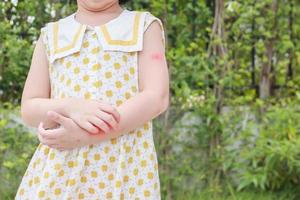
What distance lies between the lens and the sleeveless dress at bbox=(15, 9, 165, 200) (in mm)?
1645

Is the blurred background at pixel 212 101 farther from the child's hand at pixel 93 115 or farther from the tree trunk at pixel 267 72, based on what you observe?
the child's hand at pixel 93 115

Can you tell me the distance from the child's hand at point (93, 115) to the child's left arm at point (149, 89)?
4cm

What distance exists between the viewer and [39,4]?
12.0ft

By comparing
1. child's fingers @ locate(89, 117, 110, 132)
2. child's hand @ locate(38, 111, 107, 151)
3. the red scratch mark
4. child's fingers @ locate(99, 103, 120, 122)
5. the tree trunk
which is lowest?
the tree trunk

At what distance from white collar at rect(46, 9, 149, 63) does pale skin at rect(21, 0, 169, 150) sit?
0.9 inches

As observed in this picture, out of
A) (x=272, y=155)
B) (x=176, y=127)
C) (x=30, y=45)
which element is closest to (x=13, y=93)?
(x=30, y=45)

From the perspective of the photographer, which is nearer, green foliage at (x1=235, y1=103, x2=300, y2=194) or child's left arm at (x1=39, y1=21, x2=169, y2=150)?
child's left arm at (x1=39, y1=21, x2=169, y2=150)

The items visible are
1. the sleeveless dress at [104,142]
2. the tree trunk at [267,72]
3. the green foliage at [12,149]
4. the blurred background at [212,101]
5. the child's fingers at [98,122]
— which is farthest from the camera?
the tree trunk at [267,72]

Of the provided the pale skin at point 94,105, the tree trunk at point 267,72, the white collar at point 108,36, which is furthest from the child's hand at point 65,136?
the tree trunk at point 267,72

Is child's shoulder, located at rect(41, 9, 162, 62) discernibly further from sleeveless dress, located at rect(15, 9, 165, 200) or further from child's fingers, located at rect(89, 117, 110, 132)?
child's fingers, located at rect(89, 117, 110, 132)

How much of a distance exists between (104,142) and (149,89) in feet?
0.58

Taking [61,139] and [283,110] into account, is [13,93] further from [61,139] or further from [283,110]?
[61,139]

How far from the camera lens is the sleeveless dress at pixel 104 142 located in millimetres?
1645

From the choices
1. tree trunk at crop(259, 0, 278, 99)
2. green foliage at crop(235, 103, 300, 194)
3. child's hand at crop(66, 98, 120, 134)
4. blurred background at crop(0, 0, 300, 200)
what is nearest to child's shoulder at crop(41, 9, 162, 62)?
child's hand at crop(66, 98, 120, 134)
